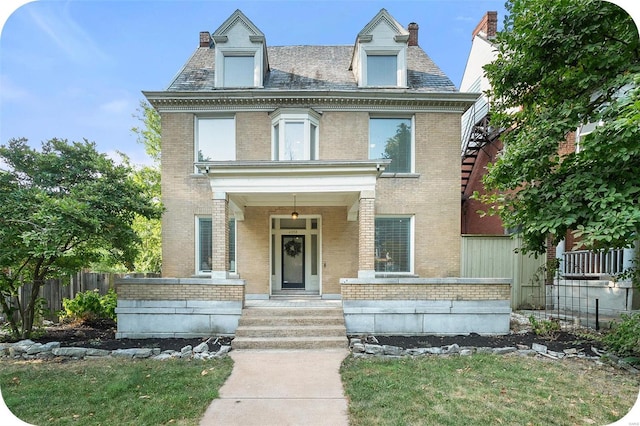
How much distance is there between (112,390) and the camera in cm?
410

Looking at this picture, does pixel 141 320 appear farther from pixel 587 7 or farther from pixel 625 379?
pixel 587 7

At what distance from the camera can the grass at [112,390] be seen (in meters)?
3.55

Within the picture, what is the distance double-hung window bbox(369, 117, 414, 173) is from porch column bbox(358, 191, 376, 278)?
292 centimetres

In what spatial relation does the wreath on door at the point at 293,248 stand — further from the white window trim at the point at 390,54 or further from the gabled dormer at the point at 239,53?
the white window trim at the point at 390,54

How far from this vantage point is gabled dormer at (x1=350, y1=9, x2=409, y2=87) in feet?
32.8

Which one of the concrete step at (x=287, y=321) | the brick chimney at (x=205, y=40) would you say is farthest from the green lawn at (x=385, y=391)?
the brick chimney at (x=205, y=40)

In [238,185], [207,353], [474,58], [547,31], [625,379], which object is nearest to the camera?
[625,379]

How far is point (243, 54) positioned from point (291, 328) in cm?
837

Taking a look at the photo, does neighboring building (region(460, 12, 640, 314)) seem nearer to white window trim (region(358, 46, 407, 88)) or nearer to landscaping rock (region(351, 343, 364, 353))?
white window trim (region(358, 46, 407, 88))

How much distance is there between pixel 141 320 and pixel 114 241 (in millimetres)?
1800

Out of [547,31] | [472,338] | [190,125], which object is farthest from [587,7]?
[190,125]

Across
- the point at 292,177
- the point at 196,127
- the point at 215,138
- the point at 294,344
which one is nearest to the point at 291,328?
the point at 294,344

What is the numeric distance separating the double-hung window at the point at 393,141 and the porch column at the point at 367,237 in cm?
292

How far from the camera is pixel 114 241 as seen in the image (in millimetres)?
6801
